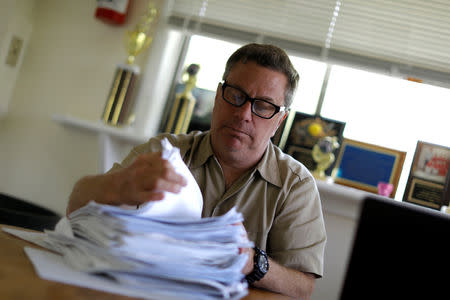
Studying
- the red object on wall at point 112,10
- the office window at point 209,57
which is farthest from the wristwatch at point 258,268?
the red object on wall at point 112,10

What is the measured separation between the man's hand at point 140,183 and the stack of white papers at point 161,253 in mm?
57

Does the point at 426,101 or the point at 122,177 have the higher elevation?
the point at 426,101

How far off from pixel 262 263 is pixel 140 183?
1.00ft

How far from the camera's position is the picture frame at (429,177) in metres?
1.85

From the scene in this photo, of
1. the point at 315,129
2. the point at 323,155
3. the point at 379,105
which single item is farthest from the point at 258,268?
the point at 379,105

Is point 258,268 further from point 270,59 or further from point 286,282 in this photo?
point 270,59

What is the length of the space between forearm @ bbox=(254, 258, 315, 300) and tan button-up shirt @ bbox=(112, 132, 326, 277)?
0.08 meters

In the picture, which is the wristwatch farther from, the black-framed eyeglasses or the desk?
the black-framed eyeglasses

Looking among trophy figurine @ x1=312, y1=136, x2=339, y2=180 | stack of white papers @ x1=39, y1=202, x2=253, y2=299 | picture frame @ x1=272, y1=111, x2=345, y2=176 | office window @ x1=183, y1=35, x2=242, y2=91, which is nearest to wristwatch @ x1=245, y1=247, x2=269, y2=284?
stack of white papers @ x1=39, y1=202, x2=253, y2=299

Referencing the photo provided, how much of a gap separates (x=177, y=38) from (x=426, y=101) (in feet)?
4.35

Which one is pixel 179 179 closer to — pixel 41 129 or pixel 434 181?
pixel 434 181

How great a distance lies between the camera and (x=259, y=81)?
1240 millimetres

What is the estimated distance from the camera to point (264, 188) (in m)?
1.23

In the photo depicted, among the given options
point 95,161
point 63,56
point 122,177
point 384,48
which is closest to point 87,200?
point 122,177
